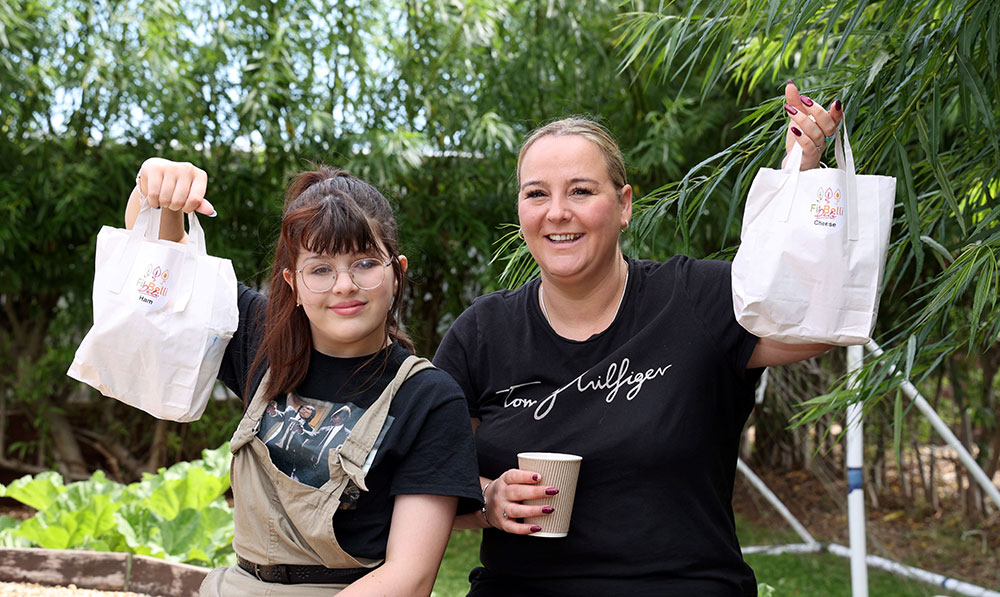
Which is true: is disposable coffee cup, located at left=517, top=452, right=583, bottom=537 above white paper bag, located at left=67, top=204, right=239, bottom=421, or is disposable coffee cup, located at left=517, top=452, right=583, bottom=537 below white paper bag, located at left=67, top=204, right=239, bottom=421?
below

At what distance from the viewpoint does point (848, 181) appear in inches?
52.6

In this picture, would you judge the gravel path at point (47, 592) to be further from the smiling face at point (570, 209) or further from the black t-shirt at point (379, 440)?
the smiling face at point (570, 209)

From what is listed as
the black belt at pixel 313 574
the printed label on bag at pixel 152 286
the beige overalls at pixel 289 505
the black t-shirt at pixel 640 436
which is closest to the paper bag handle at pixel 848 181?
the black t-shirt at pixel 640 436

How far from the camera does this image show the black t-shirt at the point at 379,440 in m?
1.47

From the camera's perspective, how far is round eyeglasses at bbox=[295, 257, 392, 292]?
1517mm

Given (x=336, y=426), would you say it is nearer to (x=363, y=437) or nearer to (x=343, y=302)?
(x=363, y=437)

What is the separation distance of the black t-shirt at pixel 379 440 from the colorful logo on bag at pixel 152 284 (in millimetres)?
251

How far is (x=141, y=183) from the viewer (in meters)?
1.51

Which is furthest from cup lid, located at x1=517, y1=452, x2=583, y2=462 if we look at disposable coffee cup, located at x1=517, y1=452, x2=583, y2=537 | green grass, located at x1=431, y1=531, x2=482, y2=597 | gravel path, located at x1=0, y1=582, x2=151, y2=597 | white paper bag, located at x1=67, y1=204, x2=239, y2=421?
green grass, located at x1=431, y1=531, x2=482, y2=597

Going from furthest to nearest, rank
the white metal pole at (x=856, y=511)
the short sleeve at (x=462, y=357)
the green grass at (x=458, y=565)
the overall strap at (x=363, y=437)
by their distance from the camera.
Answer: the green grass at (x=458, y=565) < the white metal pole at (x=856, y=511) < the short sleeve at (x=462, y=357) < the overall strap at (x=363, y=437)

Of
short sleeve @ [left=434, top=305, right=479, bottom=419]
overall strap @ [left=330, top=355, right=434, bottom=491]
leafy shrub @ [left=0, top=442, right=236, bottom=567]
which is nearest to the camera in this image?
overall strap @ [left=330, top=355, right=434, bottom=491]

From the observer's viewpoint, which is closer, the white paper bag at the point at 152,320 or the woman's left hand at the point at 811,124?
the woman's left hand at the point at 811,124

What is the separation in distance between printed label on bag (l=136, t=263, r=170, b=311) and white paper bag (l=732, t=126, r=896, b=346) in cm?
90

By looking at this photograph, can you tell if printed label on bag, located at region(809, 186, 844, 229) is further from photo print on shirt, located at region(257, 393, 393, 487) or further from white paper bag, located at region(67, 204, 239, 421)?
white paper bag, located at region(67, 204, 239, 421)
